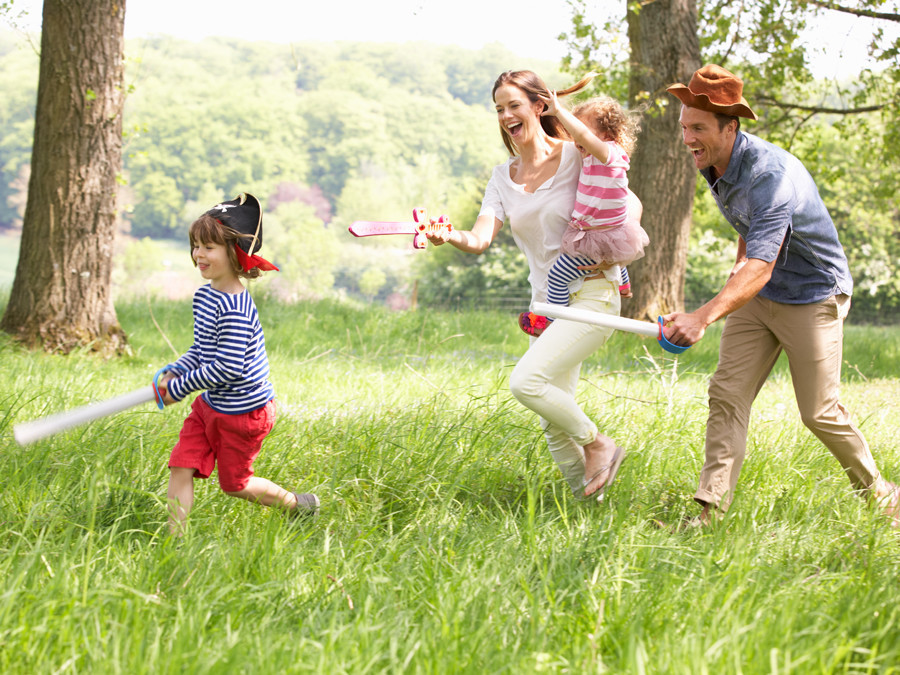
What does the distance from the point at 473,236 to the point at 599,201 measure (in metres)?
0.56

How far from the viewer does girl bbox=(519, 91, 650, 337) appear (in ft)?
10.7

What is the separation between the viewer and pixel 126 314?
9.74 metres

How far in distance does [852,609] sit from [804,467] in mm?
1772

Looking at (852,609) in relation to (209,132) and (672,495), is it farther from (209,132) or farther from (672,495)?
(209,132)

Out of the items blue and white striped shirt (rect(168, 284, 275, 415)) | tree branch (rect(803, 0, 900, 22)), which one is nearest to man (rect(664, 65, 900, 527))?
blue and white striped shirt (rect(168, 284, 275, 415))

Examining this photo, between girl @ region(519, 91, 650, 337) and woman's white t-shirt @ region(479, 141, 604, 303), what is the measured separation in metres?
0.05

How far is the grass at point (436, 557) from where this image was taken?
208 centimetres

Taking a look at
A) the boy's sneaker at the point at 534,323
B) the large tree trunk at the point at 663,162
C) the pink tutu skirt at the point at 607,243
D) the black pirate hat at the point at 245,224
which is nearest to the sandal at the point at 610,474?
the boy's sneaker at the point at 534,323

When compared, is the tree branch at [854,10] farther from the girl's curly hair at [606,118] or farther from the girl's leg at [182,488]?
the girl's leg at [182,488]

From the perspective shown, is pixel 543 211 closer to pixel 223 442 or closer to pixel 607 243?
pixel 607 243

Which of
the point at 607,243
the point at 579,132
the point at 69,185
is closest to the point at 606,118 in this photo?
the point at 579,132

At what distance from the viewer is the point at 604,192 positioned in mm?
3287

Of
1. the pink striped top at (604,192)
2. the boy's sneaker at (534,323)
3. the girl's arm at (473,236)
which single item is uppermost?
Answer: the pink striped top at (604,192)

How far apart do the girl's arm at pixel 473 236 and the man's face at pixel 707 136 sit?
2.87ft
